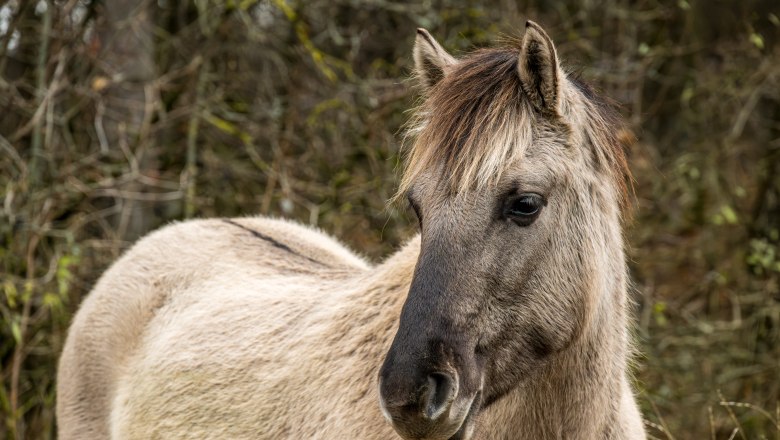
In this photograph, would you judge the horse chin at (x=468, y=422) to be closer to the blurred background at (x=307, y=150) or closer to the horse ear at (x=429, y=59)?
the horse ear at (x=429, y=59)

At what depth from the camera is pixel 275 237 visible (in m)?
5.11

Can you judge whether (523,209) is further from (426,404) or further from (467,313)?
(426,404)

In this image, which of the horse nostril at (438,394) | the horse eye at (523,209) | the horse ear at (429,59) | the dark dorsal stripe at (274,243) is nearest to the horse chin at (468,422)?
the horse nostril at (438,394)

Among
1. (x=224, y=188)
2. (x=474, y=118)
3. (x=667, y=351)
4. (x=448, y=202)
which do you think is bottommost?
(x=667, y=351)

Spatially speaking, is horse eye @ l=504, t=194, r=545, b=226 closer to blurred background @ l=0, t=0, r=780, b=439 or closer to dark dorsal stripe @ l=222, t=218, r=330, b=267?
dark dorsal stripe @ l=222, t=218, r=330, b=267

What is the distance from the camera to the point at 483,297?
9.43 feet

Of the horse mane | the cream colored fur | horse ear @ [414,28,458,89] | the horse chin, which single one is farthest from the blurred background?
the horse chin

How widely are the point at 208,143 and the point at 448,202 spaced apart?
224 inches

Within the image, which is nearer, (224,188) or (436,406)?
(436,406)

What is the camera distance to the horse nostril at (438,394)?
2639 millimetres

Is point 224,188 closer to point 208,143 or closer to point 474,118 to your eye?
point 208,143

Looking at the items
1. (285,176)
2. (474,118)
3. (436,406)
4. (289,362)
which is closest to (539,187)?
(474,118)

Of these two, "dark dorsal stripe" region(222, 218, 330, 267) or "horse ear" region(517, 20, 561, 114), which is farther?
"dark dorsal stripe" region(222, 218, 330, 267)

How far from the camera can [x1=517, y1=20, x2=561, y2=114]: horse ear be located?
2990mm
